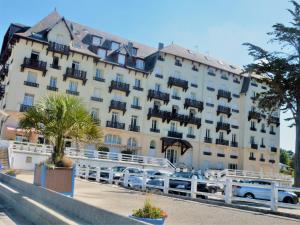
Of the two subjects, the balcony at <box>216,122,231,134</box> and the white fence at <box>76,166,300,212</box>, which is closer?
the white fence at <box>76,166,300,212</box>

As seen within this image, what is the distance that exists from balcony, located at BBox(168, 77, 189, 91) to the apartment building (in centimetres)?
15

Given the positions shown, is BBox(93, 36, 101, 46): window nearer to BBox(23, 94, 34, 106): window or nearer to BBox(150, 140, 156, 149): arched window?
BBox(23, 94, 34, 106): window

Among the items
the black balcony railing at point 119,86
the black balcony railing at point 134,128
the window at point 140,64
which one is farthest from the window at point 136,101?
the window at point 140,64

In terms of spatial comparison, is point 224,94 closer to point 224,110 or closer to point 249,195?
point 224,110

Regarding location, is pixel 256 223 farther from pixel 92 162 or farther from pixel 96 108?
pixel 96 108

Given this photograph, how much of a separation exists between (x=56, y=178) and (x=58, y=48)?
33.9 metres

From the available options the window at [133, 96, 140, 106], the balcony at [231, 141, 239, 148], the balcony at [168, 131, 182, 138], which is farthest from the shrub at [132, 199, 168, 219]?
the balcony at [231, 141, 239, 148]

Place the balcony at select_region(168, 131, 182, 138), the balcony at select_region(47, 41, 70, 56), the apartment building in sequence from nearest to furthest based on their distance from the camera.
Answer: the apartment building → the balcony at select_region(47, 41, 70, 56) → the balcony at select_region(168, 131, 182, 138)

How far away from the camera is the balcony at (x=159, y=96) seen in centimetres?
4947

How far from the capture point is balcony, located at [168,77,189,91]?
2018 inches

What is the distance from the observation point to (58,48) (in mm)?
43562

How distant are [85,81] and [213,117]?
20.9 m

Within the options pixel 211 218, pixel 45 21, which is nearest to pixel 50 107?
pixel 211 218

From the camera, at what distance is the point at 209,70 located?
55.5 meters
